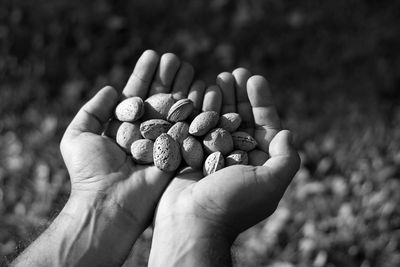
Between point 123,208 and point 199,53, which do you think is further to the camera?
point 199,53

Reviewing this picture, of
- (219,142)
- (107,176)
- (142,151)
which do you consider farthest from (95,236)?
(219,142)

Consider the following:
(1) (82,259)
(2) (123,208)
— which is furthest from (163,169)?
(1) (82,259)

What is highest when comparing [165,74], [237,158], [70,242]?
[165,74]

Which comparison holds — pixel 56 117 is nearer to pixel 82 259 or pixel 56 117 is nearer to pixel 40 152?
pixel 40 152

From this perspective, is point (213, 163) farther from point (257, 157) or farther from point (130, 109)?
point (130, 109)

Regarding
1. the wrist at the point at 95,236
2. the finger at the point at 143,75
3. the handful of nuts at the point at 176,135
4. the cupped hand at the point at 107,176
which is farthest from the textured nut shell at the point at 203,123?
the wrist at the point at 95,236

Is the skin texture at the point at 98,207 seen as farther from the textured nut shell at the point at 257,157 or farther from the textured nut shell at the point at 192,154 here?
the textured nut shell at the point at 257,157
